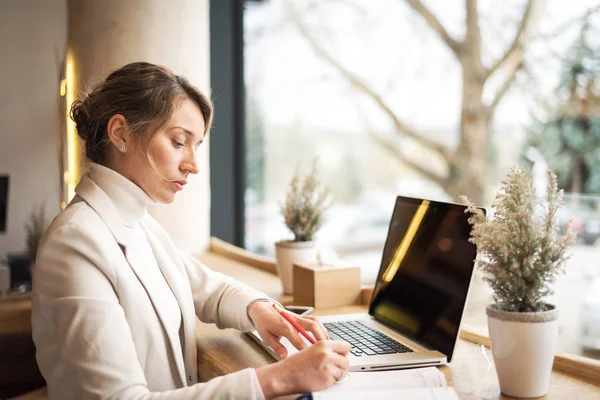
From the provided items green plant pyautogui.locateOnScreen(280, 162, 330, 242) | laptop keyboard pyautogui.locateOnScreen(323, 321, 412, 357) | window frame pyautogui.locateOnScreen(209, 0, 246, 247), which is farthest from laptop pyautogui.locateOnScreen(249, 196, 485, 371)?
window frame pyautogui.locateOnScreen(209, 0, 246, 247)

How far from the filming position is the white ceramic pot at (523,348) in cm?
117

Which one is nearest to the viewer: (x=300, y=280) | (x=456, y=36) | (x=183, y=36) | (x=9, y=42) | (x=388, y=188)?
(x=300, y=280)

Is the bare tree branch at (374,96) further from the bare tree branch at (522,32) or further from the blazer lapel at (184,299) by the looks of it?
the blazer lapel at (184,299)

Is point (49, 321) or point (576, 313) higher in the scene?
point (49, 321)

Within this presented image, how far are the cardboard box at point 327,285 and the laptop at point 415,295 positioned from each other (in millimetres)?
189

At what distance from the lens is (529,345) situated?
1177 mm

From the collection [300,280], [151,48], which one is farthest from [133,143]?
[151,48]

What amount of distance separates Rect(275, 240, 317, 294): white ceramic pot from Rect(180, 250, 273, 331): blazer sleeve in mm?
432

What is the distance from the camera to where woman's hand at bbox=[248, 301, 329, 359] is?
1.47 m

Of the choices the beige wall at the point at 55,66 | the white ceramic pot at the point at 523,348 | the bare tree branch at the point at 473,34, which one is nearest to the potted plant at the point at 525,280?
the white ceramic pot at the point at 523,348

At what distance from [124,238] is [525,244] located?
824 mm

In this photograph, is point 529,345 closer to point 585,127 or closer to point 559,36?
point 585,127

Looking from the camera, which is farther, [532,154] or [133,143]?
[532,154]

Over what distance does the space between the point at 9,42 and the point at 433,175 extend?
3273 mm
